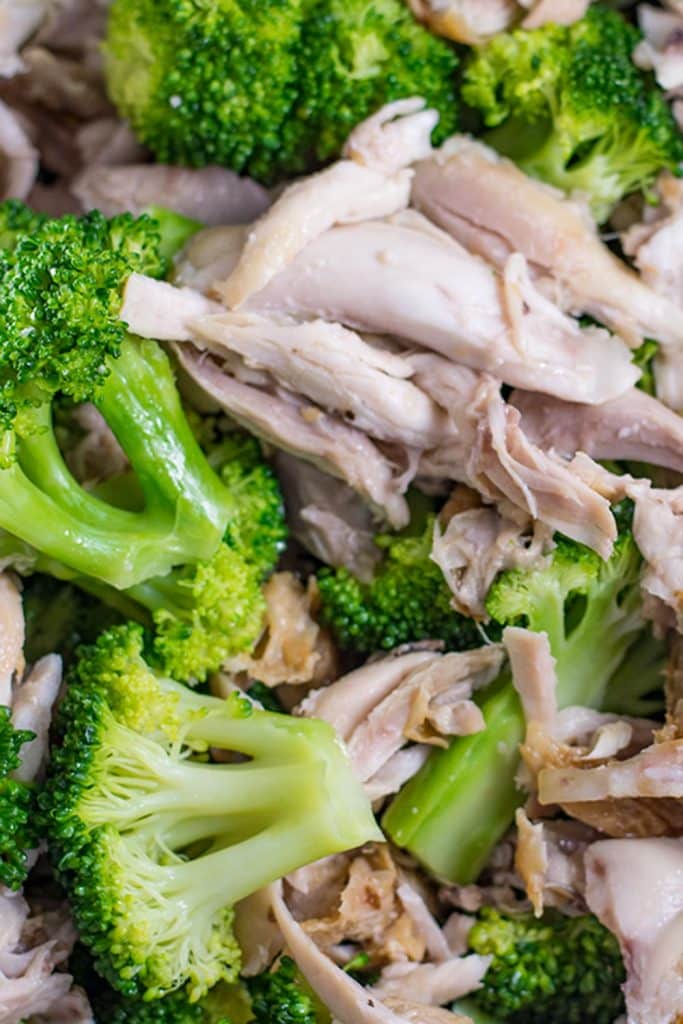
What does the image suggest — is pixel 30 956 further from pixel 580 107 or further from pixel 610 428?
pixel 580 107

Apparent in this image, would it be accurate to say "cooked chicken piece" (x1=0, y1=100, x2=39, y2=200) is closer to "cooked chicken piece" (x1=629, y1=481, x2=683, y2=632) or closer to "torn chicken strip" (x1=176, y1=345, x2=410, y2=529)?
"torn chicken strip" (x1=176, y1=345, x2=410, y2=529)

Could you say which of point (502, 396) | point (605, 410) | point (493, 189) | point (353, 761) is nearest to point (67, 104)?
point (493, 189)

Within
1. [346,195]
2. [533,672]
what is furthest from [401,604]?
[346,195]

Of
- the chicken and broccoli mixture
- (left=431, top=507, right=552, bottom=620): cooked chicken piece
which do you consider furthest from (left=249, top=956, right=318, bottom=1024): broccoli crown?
(left=431, top=507, right=552, bottom=620): cooked chicken piece

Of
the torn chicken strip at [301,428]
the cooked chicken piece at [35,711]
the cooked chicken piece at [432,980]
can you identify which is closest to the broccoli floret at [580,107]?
the torn chicken strip at [301,428]

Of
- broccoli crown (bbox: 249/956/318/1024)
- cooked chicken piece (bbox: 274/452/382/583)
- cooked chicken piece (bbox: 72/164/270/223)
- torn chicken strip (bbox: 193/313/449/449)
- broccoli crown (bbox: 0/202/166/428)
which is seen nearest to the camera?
broccoli crown (bbox: 0/202/166/428)

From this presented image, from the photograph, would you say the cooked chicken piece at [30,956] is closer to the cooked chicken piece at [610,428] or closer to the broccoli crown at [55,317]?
the broccoli crown at [55,317]

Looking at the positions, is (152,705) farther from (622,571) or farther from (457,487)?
(622,571)
